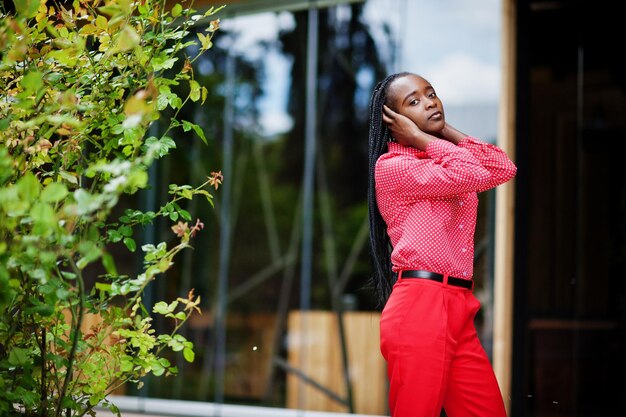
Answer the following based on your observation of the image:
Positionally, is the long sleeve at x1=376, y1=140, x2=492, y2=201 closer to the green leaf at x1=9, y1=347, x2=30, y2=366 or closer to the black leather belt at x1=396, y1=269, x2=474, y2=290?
the black leather belt at x1=396, y1=269, x2=474, y2=290

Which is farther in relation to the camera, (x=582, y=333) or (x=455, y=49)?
(x=455, y=49)

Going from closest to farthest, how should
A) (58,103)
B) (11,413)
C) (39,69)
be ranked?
(58,103), (11,413), (39,69)

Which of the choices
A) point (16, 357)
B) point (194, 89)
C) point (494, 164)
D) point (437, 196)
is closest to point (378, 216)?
point (437, 196)

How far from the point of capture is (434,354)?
80.9 inches

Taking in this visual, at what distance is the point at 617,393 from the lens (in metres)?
4.57

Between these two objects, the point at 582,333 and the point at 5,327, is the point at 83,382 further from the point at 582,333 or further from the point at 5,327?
the point at 582,333

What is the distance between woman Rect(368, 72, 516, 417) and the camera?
2.06 meters

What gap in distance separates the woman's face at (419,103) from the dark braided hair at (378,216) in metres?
0.08

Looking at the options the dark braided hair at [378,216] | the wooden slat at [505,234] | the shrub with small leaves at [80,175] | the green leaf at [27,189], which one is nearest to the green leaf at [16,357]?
the shrub with small leaves at [80,175]

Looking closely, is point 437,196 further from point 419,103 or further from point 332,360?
point 332,360

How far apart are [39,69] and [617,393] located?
11.9ft

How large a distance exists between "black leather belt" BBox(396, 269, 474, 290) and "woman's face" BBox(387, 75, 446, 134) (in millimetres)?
372

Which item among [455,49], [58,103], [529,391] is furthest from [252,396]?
[58,103]

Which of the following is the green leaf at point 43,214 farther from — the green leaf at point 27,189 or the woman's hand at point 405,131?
the woman's hand at point 405,131
